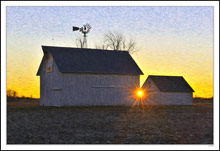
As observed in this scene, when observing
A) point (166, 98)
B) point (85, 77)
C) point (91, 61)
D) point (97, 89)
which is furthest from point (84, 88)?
point (166, 98)

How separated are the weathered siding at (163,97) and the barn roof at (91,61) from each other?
509cm

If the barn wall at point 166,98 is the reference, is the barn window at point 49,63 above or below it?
above

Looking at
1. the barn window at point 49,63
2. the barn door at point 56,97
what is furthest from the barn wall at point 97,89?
the barn window at point 49,63

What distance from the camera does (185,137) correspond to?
14922 millimetres

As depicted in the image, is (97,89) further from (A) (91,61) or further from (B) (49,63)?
(B) (49,63)

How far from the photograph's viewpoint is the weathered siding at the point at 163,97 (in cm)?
4200

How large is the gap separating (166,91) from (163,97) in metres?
0.76

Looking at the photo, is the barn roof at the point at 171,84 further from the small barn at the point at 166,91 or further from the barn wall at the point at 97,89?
the barn wall at the point at 97,89

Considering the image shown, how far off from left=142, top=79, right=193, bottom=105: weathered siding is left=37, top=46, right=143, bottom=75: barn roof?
5.09m

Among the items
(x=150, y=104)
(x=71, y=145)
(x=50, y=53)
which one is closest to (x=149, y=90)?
(x=150, y=104)

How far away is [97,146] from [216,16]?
22.5ft

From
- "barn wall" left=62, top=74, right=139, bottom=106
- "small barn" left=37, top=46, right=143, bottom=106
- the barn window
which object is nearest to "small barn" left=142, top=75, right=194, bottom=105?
"small barn" left=37, top=46, right=143, bottom=106

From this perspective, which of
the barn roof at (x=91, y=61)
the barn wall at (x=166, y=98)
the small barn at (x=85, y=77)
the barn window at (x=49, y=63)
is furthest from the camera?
the barn wall at (x=166, y=98)

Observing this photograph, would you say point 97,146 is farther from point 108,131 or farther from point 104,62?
point 104,62
